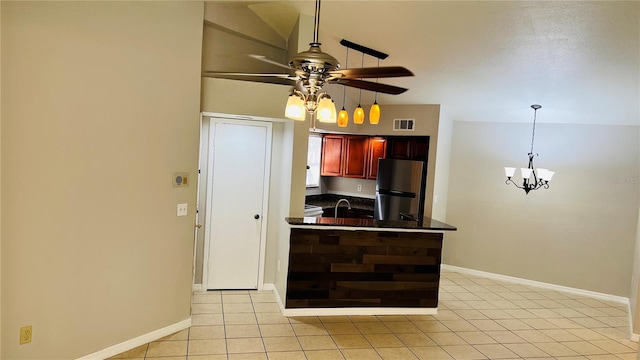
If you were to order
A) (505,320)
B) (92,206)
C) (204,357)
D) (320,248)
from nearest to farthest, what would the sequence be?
(92,206)
(204,357)
(320,248)
(505,320)

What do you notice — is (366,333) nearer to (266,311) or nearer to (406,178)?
(266,311)

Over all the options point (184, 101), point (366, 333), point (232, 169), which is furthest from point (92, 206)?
point (366, 333)

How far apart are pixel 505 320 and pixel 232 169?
3.46 meters

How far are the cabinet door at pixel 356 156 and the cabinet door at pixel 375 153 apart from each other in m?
0.07

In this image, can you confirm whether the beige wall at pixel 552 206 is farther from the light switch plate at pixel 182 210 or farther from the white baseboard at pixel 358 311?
the light switch plate at pixel 182 210

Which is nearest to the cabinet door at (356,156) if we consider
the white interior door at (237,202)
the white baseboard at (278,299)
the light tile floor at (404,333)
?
the white interior door at (237,202)

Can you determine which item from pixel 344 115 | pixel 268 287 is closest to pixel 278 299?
pixel 268 287

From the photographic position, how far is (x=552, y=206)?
5730 mm

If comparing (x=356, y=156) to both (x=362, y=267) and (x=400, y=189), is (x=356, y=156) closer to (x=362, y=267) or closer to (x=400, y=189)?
(x=400, y=189)

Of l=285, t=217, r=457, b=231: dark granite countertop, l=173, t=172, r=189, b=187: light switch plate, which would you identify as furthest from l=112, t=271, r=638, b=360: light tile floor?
l=173, t=172, r=189, b=187: light switch plate

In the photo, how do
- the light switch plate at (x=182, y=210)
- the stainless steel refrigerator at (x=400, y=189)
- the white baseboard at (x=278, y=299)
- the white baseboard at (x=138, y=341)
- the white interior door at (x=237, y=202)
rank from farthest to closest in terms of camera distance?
the stainless steel refrigerator at (x=400, y=189)
the white interior door at (x=237, y=202)
the white baseboard at (x=278, y=299)
the light switch plate at (x=182, y=210)
the white baseboard at (x=138, y=341)

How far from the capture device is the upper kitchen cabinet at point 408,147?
6.04 m

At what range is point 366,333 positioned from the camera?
391 centimetres

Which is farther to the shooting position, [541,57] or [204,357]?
[541,57]
